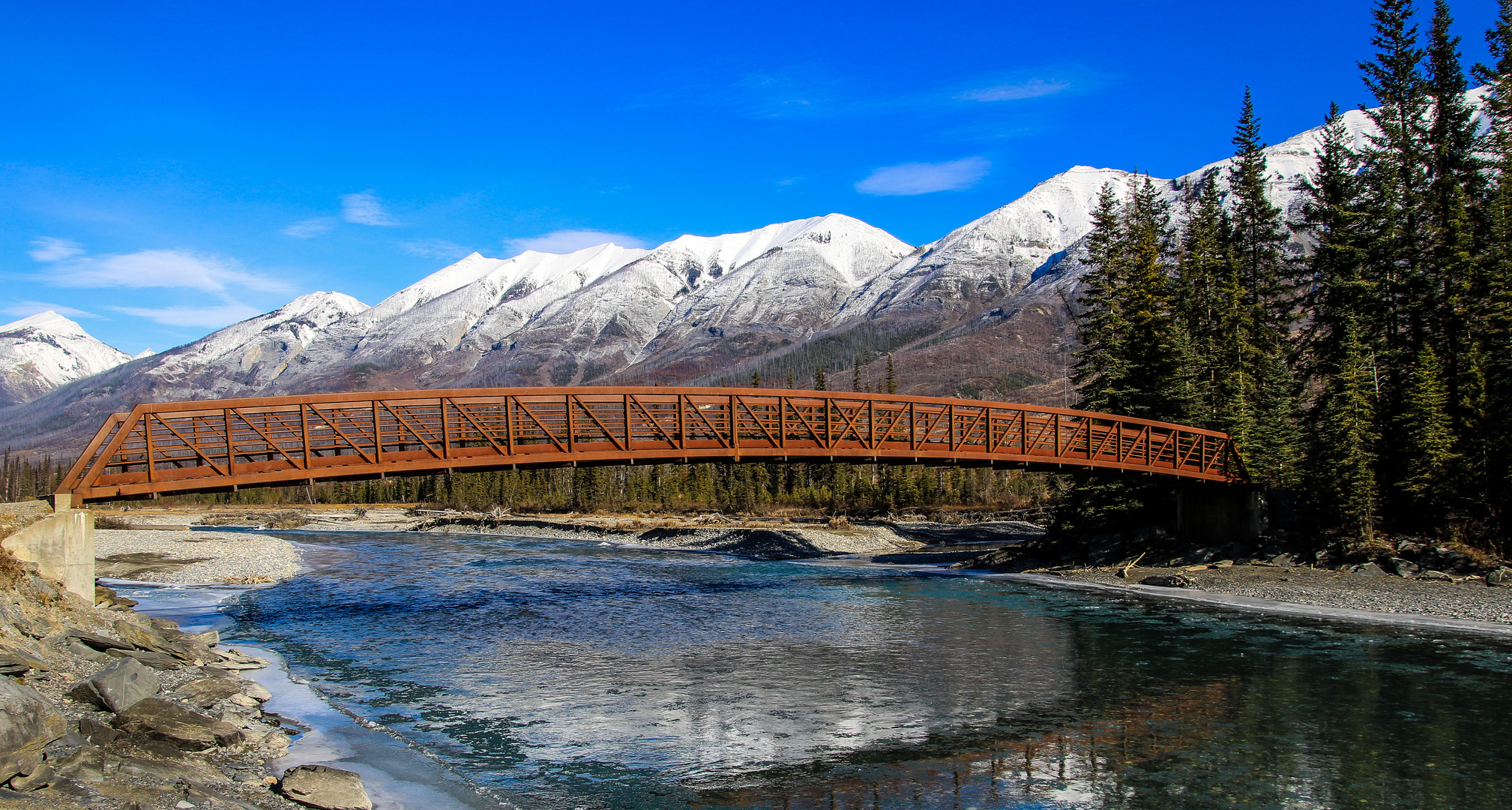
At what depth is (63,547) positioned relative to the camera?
21.3 m

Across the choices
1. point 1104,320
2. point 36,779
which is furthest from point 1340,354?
point 36,779

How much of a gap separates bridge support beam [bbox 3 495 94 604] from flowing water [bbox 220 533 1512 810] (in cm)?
549

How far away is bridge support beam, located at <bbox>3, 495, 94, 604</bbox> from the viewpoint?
20453 millimetres

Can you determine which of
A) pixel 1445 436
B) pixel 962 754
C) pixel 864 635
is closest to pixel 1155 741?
pixel 962 754

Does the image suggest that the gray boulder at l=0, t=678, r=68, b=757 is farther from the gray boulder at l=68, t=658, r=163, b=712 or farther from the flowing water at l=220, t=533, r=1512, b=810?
the flowing water at l=220, t=533, r=1512, b=810

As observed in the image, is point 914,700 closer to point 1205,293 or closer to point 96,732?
point 96,732

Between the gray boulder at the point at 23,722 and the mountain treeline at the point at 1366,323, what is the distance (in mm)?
43853

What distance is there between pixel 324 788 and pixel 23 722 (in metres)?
3.87

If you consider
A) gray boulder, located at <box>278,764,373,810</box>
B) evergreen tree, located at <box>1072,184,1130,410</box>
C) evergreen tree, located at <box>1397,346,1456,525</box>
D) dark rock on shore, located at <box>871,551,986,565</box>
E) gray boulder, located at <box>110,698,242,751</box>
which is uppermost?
evergreen tree, located at <box>1072,184,1130,410</box>

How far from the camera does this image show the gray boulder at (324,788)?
12.7 m

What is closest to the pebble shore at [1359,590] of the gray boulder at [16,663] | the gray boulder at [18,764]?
the gray boulder at [18,764]

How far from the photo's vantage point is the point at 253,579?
45375 mm

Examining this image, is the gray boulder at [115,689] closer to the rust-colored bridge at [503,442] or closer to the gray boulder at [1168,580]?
the rust-colored bridge at [503,442]

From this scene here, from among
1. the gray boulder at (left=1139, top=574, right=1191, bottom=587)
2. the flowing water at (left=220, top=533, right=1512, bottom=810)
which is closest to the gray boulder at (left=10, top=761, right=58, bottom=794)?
the flowing water at (left=220, top=533, right=1512, bottom=810)
